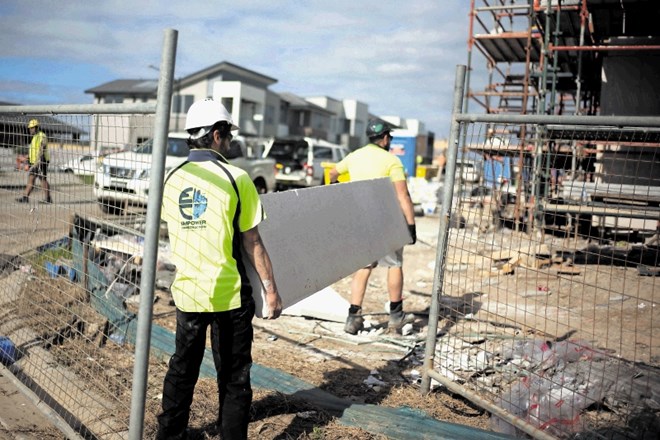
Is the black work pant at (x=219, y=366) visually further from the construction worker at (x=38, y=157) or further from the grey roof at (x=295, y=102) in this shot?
the grey roof at (x=295, y=102)

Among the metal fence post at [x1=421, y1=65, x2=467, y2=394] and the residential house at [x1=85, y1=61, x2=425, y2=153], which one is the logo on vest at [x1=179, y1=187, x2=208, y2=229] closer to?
the metal fence post at [x1=421, y1=65, x2=467, y2=394]

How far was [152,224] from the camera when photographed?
7.62 ft

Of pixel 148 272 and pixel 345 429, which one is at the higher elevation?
pixel 148 272

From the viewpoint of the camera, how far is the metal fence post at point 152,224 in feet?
7.35

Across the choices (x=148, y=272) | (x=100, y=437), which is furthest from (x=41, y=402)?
(x=148, y=272)

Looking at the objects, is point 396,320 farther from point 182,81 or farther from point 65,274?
point 182,81

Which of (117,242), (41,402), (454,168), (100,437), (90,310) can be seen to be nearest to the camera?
(100,437)

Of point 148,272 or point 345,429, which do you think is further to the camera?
point 345,429

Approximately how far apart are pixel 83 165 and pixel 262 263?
4.59 ft

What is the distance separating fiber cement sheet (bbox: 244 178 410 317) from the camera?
332cm

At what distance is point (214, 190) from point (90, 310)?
253cm

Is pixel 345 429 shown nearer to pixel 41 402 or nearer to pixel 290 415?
pixel 290 415

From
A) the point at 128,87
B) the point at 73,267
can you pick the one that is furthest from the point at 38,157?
the point at 128,87

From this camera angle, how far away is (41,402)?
3.34 meters
